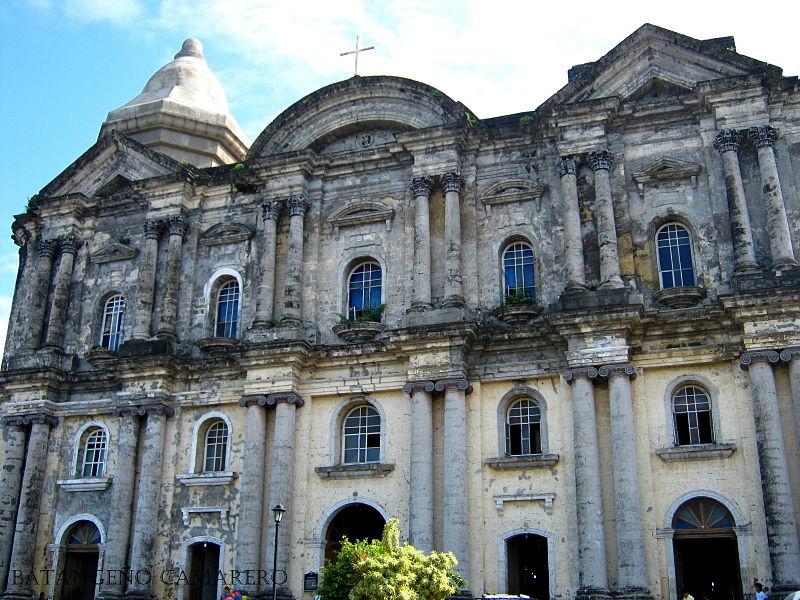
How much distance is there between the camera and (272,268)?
2494cm

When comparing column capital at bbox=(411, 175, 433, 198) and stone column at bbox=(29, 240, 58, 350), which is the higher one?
column capital at bbox=(411, 175, 433, 198)

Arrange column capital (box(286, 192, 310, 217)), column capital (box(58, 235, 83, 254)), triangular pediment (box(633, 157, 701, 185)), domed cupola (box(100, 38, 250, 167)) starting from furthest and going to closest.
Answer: domed cupola (box(100, 38, 250, 167)) < column capital (box(58, 235, 83, 254)) < column capital (box(286, 192, 310, 217)) < triangular pediment (box(633, 157, 701, 185))

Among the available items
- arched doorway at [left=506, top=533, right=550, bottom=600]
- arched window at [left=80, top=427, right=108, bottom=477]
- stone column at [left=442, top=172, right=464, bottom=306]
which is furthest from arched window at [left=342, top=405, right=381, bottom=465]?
arched window at [left=80, top=427, right=108, bottom=477]

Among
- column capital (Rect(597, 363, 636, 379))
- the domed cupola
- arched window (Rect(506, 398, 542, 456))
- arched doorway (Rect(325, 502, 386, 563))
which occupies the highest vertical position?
the domed cupola

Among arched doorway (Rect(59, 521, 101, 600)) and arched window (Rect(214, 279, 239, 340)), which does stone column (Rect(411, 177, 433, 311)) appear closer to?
arched window (Rect(214, 279, 239, 340))

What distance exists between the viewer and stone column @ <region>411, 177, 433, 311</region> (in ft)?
75.6

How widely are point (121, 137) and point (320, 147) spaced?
687 centimetres

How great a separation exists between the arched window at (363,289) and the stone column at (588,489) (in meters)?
6.17

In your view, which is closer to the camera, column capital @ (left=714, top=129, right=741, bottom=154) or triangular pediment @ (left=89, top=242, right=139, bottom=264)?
column capital @ (left=714, top=129, right=741, bottom=154)

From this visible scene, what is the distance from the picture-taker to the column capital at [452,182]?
2384 centimetres

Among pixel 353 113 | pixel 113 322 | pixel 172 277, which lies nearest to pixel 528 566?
pixel 172 277

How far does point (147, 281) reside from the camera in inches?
1029

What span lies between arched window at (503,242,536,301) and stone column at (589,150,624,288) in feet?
7.00

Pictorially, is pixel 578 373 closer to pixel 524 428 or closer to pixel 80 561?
pixel 524 428
